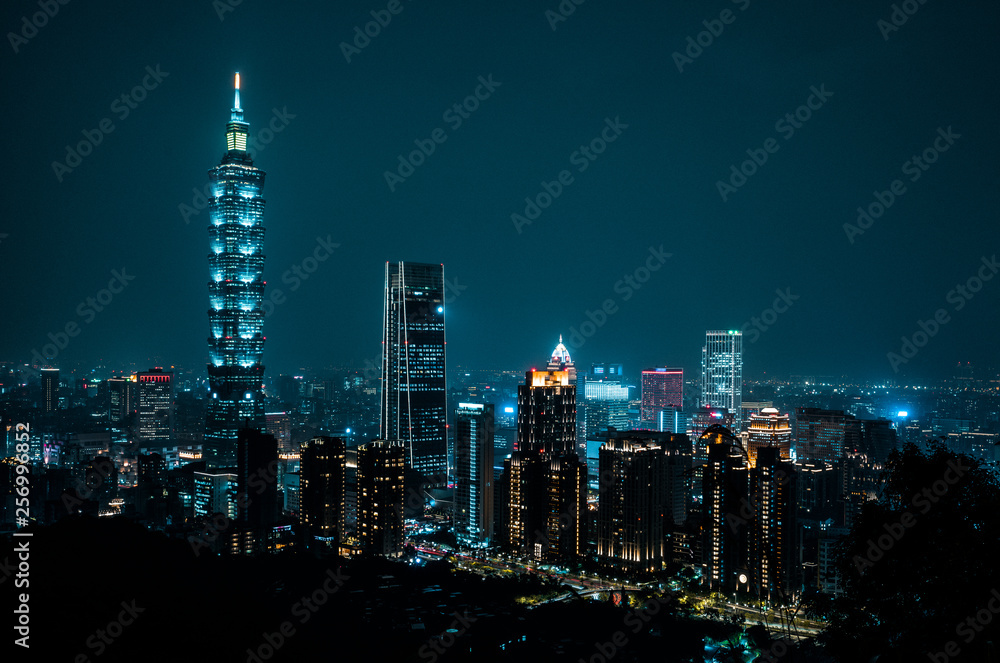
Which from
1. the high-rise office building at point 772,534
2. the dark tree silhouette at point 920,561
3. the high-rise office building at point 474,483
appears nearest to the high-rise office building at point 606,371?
the high-rise office building at point 474,483

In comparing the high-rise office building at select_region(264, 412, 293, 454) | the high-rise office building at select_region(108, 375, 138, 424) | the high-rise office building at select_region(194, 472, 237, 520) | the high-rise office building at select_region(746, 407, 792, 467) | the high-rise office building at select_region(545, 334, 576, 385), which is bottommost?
the high-rise office building at select_region(194, 472, 237, 520)

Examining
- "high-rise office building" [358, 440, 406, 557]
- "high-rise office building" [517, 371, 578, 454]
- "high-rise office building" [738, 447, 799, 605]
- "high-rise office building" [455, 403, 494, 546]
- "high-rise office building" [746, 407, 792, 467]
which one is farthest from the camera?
"high-rise office building" [517, 371, 578, 454]

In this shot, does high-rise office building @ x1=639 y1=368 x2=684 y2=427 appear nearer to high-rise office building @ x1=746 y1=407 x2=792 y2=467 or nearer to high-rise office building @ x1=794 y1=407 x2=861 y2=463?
high-rise office building @ x1=794 y1=407 x2=861 y2=463

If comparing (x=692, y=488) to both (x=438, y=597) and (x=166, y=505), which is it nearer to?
(x=438, y=597)

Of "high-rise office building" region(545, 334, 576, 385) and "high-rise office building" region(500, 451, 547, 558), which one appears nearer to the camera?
"high-rise office building" region(500, 451, 547, 558)

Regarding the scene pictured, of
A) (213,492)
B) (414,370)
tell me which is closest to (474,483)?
(213,492)

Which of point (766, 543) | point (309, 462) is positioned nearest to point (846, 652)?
point (766, 543)

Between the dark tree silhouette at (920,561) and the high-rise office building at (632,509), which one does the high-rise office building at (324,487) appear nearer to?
the high-rise office building at (632,509)

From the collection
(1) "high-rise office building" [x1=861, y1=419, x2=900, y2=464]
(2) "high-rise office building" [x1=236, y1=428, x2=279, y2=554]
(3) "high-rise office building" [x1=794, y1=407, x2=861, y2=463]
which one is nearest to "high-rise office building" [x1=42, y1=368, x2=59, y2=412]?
(2) "high-rise office building" [x1=236, y1=428, x2=279, y2=554]
